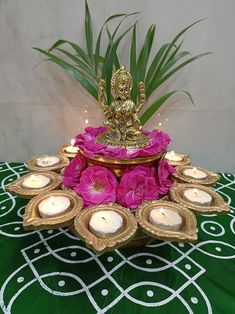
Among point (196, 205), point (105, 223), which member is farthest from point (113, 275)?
point (196, 205)

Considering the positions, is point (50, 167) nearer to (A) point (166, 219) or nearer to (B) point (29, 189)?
(B) point (29, 189)

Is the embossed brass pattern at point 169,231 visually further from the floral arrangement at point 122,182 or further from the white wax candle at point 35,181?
the white wax candle at point 35,181

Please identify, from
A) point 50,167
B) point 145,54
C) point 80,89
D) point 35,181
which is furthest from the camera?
point 80,89

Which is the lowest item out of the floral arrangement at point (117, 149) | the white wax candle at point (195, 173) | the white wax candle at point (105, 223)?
the white wax candle at point (105, 223)

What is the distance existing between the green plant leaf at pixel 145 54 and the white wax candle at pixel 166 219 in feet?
1.91

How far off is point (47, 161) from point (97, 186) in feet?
0.96

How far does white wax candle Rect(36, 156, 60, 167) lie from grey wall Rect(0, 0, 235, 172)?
0.33 m

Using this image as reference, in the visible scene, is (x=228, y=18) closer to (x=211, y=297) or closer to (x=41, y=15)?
(x=41, y=15)

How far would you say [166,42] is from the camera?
1001mm

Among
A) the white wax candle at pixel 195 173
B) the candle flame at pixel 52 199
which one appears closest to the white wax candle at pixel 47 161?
the candle flame at pixel 52 199

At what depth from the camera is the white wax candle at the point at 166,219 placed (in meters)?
0.52

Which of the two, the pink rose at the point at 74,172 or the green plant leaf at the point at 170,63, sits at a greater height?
the green plant leaf at the point at 170,63

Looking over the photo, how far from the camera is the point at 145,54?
92cm

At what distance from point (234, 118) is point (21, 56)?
3.35ft
